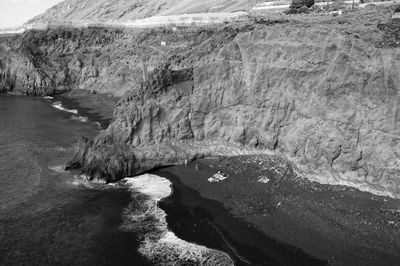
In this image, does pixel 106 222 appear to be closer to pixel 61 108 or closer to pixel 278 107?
pixel 278 107

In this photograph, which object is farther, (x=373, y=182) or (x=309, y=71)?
(x=309, y=71)

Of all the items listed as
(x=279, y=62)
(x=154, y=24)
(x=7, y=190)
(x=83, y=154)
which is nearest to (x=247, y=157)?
(x=279, y=62)

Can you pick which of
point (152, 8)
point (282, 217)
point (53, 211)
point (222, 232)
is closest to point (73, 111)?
point (53, 211)

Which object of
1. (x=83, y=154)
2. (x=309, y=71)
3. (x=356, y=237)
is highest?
(x=309, y=71)

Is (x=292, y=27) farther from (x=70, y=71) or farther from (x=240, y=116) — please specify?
(x=70, y=71)

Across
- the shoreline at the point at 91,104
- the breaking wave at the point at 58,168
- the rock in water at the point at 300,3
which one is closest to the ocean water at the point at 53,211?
the breaking wave at the point at 58,168
